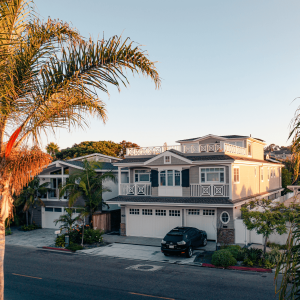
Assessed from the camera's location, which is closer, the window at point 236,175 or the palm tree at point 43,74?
the palm tree at point 43,74

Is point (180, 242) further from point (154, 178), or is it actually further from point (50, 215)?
point (50, 215)

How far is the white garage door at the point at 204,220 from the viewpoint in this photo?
22369mm

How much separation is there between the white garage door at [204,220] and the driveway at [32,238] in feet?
35.3

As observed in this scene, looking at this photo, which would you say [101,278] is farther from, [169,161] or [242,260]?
[169,161]

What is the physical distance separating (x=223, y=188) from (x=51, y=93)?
18084mm

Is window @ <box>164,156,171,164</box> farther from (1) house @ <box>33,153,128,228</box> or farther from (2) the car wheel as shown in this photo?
(2) the car wheel

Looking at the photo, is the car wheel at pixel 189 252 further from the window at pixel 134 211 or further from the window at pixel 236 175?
the window at pixel 134 211

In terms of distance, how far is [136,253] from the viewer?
19.9 meters

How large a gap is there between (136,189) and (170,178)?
10.5 feet

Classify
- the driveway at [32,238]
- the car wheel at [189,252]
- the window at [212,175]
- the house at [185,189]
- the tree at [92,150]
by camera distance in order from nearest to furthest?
the car wheel at [189,252]
the house at [185,189]
the window at [212,175]
the driveway at [32,238]
the tree at [92,150]

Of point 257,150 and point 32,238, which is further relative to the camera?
point 257,150

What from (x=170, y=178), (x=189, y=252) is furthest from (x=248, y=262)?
(x=170, y=178)

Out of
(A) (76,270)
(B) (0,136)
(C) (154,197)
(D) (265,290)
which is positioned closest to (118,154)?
(C) (154,197)

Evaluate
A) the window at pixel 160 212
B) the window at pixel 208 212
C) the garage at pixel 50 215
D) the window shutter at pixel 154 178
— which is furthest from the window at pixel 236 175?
the garage at pixel 50 215
